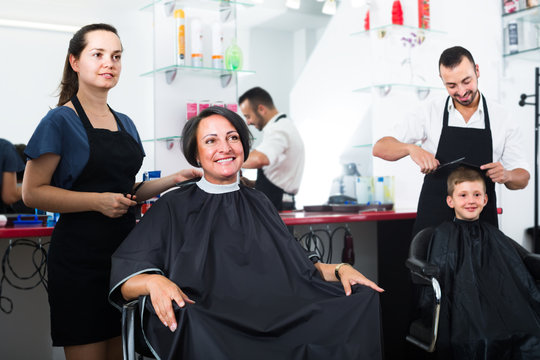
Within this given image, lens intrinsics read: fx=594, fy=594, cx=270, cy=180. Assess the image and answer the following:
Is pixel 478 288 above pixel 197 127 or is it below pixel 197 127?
below

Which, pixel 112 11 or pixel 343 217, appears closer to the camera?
pixel 343 217

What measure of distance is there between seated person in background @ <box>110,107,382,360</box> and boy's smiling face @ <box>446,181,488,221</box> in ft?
2.84

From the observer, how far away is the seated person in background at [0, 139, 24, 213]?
2949 mm

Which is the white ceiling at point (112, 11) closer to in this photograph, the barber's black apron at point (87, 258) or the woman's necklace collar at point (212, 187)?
the woman's necklace collar at point (212, 187)

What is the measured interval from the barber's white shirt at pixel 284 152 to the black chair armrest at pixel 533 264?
68.5 inches

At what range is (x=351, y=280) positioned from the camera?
1.80 m

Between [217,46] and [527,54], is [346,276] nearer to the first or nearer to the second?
[217,46]

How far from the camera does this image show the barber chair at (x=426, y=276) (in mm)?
2189

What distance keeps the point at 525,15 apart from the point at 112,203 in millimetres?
3103

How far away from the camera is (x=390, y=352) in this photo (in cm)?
315

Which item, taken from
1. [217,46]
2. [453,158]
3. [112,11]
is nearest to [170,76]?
[217,46]

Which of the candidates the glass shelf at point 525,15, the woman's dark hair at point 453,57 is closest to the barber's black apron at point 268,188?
the woman's dark hair at point 453,57

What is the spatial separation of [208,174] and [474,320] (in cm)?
118

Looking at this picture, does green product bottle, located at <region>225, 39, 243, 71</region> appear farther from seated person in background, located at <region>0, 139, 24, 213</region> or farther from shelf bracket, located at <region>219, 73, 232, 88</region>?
seated person in background, located at <region>0, 139, 24, 213</region>
